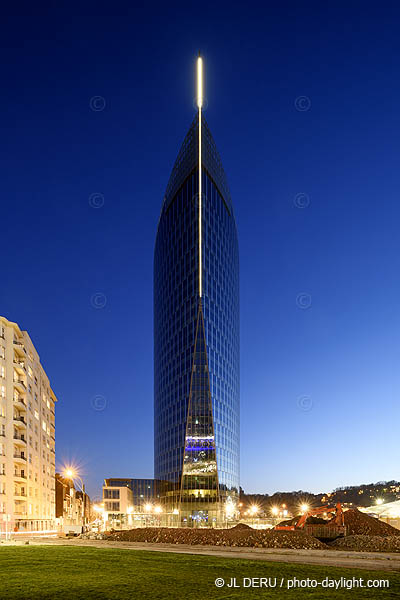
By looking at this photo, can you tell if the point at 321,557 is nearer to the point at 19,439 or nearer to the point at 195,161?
the point at 19,439

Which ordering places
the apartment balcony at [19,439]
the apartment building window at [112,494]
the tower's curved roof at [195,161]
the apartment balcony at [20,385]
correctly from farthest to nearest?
the apartment building window at [112,494] < the tower's curved roof at [195,161] < the apartment balcony at [20,385] < the apartment balcony at [19,439]

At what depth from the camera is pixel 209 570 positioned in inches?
1061

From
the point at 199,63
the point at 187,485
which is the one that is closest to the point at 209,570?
the point at 187,485

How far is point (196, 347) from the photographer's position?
121 meters

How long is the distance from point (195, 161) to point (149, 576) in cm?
12109

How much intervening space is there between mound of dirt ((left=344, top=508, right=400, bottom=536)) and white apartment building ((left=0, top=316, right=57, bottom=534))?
1568 inches

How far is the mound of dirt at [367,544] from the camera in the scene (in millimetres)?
41847

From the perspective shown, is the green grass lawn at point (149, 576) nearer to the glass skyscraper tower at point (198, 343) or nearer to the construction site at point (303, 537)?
the construction site at point (303, 537)

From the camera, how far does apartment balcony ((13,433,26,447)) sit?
84500 millimetres

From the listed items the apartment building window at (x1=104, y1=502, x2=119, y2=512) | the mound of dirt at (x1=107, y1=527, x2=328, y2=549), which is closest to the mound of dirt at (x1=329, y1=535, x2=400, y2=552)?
the mound of dirt at (x1=107, y1=527, x2=328, y2=549)

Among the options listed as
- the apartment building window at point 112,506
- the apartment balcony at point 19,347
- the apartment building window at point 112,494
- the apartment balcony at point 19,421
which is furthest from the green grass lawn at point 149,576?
the apartment building window at point 112,494

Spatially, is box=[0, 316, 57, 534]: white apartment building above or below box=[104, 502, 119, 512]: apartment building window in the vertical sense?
above

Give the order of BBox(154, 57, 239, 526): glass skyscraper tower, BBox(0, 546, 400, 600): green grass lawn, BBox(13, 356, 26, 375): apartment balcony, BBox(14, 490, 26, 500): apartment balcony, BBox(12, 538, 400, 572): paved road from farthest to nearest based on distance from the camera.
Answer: BBox(154, 57, 239, 526): glass skyscraper tower → BBox(13, 356, 26, 375): apartment balcony → BBox(14, 490, 26, 500): apartment balcony → BBox(12, 538, 400, 572): paved road → BBox(0, 546, 400, 600): green grass lawn

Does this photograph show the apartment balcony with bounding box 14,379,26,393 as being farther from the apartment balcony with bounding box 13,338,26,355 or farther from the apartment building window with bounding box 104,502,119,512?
the apartment building window with bounding box 104,502,119,512
